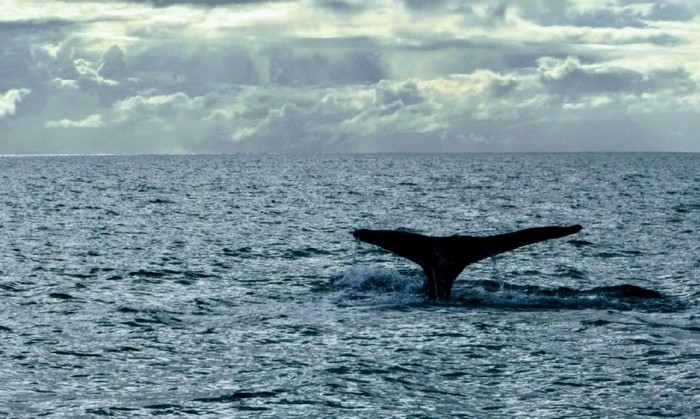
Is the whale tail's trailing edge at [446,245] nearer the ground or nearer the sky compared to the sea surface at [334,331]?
nearer the sky

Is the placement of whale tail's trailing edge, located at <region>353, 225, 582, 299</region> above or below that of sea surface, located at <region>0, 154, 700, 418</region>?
above

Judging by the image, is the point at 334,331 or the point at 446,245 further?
the point at 446,245

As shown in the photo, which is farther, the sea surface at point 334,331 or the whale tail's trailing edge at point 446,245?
the whale tail's trailing edge at point 446,245

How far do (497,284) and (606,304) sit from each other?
13.3ft

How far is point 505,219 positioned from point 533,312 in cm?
3448

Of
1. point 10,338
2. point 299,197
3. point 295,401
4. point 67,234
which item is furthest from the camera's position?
point 299,197

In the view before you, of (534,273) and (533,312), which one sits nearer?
(533,312)

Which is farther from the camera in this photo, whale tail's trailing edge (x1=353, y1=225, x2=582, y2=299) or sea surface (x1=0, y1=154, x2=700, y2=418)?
whale tail's trailing edge (x1=353, y1=225, x2=582, y2=299)

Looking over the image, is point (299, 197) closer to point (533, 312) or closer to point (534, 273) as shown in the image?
point (534, 273)

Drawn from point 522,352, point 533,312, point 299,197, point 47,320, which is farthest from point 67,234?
point 299,197

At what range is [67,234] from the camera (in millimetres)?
40844

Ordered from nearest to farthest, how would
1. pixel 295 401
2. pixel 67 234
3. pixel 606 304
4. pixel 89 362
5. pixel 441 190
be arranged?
pixel 295 401
pixel 89 362
pixel 606 304
pixel 67 234
pixel 441 190

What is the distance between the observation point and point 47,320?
62.5ft

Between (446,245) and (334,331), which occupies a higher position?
(446,245)
